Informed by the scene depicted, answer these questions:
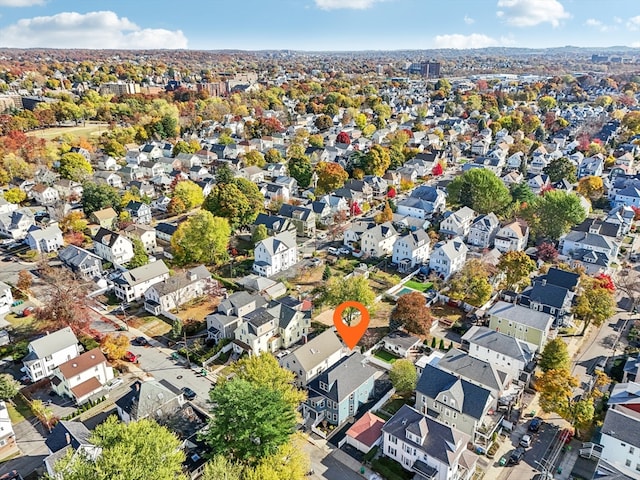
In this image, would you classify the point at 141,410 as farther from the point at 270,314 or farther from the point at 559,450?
the point at 559,450

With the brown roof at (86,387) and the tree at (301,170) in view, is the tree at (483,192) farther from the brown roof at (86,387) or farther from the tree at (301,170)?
the brown roof at (86,387)

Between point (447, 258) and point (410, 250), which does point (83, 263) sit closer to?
point (410, 250)

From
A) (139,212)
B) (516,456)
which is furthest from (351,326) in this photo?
(139,212)

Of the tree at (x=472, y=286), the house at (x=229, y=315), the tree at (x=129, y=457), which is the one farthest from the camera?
the tree at (x=472, y=286)

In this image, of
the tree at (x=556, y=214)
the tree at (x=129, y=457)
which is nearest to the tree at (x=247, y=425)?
the tree at (x=129, y=457)

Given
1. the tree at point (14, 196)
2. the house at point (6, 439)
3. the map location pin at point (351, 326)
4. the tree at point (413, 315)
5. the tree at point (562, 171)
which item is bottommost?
the house at point (6, 439)

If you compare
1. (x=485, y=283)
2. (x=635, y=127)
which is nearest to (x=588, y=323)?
(x=485, y=283)

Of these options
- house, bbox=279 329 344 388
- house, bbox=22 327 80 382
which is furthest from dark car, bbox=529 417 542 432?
house, bbox=22 327 80 382
